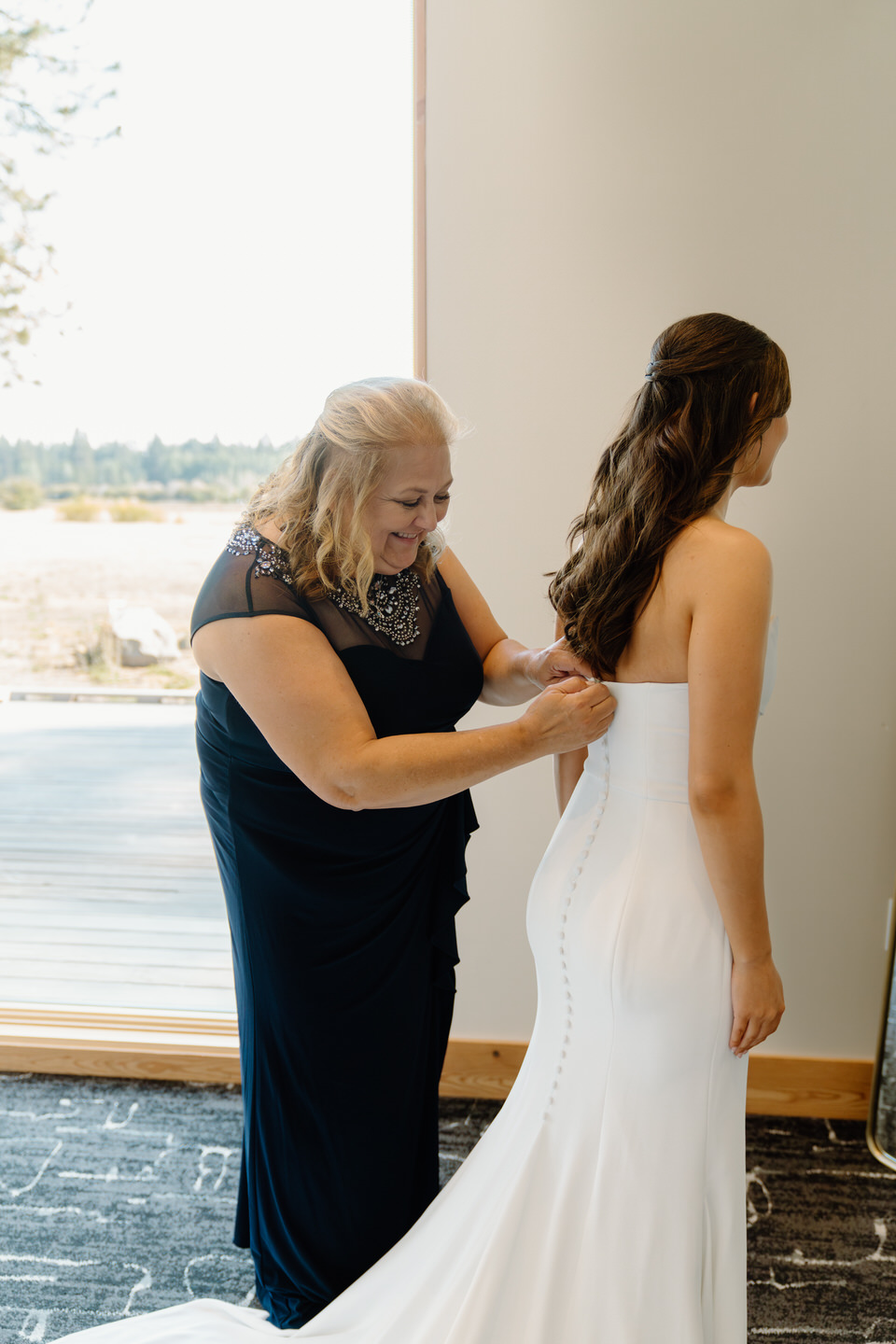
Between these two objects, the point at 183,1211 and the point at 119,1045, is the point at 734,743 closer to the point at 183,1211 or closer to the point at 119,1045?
the point at 183,1211

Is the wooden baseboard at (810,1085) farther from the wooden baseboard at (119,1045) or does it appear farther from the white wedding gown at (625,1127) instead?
the wooden baseboard at (119,1045)

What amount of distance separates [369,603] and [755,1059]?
1.72m

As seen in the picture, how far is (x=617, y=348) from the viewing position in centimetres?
219

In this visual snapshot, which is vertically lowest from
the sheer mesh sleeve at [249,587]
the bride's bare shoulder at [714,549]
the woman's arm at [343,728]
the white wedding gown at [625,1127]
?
the white wedding gown at [625,1127]

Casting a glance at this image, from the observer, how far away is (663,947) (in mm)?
1285

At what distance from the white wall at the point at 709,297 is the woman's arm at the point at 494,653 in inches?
21.5

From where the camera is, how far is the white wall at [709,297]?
6.80 feet

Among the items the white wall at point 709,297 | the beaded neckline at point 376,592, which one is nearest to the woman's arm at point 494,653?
the beaded neckline at point 376,592

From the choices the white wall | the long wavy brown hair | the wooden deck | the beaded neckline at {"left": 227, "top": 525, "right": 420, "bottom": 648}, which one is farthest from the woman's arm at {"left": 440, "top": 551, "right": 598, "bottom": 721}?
the wooden deck

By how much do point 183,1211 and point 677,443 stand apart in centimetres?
189

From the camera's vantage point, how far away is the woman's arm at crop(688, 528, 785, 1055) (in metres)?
1.20

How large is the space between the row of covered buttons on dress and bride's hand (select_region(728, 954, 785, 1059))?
0.24 m

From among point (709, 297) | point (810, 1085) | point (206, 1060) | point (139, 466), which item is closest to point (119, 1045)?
point (206, 1060)

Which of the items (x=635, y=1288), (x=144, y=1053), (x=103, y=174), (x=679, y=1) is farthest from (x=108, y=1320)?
(x=679, y=1)
